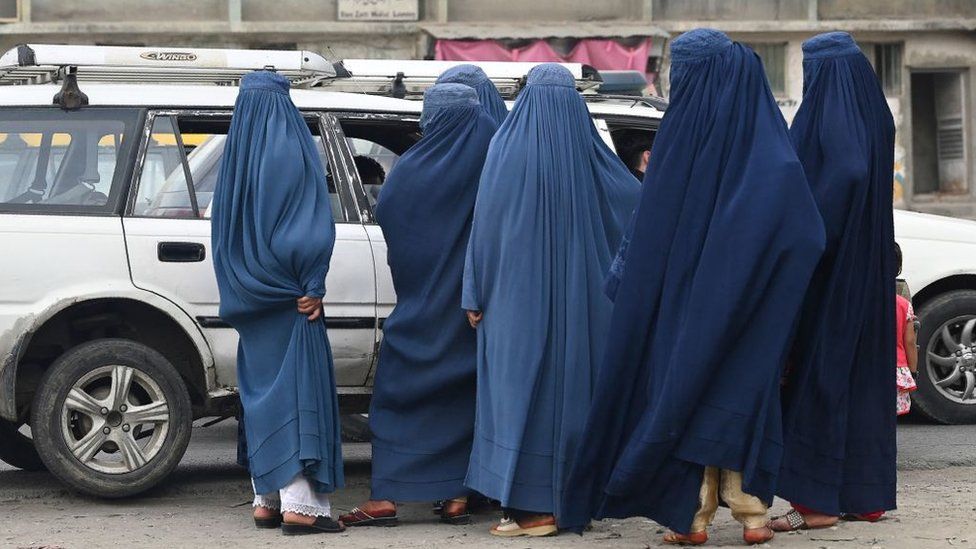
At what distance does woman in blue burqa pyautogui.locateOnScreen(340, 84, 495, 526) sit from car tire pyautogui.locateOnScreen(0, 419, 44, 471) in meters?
2.10

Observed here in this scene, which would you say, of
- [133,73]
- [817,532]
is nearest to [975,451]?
[817,532]

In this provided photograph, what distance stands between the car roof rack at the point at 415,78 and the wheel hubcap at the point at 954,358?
254cm

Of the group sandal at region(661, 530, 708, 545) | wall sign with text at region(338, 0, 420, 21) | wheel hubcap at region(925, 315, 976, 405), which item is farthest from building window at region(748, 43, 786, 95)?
sandal at region(661, 530, 708, 545)

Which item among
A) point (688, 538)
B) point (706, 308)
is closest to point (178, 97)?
point (706, 308)

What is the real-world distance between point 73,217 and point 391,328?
1442 mm

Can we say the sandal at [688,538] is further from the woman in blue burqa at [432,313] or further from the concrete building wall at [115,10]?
the concrete building wall at [115,10]

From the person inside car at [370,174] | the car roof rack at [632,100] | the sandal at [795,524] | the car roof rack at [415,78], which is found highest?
the car roof rack at [415,78]

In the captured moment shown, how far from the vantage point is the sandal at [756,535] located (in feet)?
18.5

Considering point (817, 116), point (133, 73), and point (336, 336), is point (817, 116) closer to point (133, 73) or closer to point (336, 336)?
point (336, 336)

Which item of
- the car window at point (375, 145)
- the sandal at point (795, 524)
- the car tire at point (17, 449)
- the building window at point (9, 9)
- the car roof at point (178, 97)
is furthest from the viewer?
the building window at point (9, 9)

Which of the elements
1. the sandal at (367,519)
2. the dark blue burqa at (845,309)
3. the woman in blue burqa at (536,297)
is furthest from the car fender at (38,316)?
the dark blue burqa at (845,309)

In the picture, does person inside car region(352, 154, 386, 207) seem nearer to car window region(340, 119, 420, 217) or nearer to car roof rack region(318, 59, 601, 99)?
car window region(340, 119, 420, 217)

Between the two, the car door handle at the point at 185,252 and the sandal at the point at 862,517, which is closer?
the sandal at the point at 862,517

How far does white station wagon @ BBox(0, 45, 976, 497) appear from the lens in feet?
21.7
